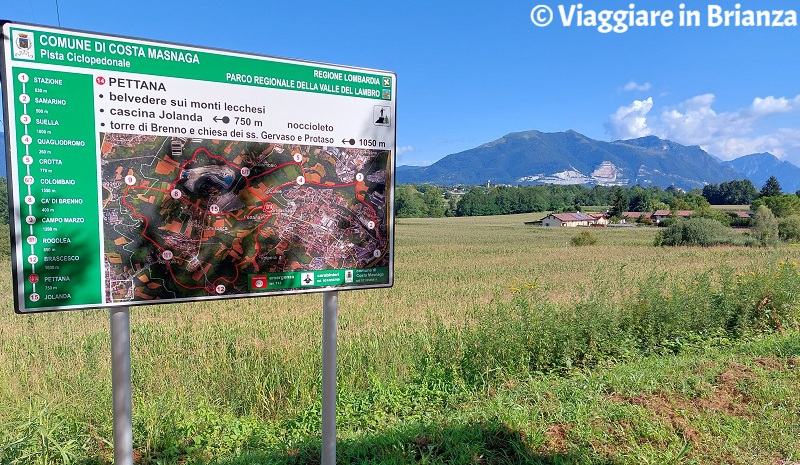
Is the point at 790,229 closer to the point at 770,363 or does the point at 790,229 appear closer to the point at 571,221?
the point at 571,221

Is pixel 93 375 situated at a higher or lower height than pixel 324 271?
lower

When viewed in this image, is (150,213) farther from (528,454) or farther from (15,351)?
(15,351)

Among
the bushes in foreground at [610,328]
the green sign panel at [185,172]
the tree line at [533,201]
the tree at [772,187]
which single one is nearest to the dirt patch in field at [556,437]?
the bushes in foreground at [610,328]

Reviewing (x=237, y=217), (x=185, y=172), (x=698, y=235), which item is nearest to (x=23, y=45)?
(x=185, y=172)

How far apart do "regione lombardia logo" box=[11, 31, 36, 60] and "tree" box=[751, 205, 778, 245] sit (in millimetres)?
46244

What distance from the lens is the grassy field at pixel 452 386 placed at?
3666mm

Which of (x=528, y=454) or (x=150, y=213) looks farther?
(x=528, y=454)

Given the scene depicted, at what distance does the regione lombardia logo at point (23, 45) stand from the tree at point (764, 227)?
4624cm

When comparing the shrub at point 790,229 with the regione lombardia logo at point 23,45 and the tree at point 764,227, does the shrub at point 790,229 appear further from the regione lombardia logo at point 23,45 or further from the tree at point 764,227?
the regione lombardia logo at point 23,45

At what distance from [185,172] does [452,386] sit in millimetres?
3857

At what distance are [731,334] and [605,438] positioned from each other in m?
4.90

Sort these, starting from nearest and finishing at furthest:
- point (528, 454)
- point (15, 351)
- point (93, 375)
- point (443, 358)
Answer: point (528, 454)
point (93, 375)
point (443, 358)
point (15, 351)

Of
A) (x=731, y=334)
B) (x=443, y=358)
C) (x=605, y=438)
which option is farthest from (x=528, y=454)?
(x=731, y=334)

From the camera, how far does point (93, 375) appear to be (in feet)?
17.4
